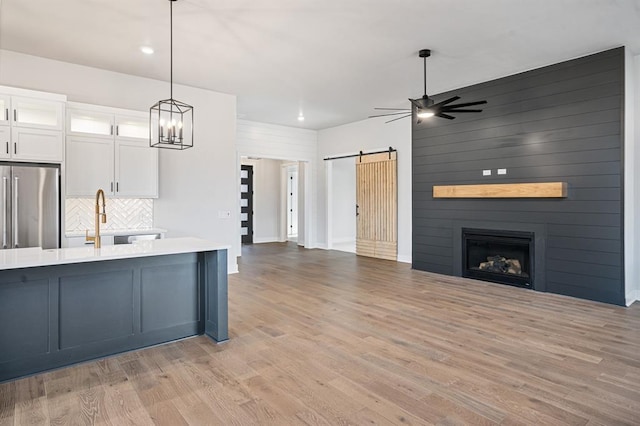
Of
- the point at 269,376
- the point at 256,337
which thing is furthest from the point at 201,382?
the point at 256,337

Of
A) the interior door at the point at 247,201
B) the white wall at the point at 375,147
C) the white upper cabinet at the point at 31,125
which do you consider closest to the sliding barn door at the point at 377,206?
the white wall at the point at 375,147

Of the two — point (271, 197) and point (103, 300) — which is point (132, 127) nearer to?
point (103, 300)

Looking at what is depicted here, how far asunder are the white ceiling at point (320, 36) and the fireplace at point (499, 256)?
7.92 feet

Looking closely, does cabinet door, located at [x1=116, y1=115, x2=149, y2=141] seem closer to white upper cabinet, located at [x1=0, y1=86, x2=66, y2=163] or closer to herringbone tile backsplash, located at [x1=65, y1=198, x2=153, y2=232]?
white upper cabinet, located at [x1=0, y1=86, x2=66, y2=163]

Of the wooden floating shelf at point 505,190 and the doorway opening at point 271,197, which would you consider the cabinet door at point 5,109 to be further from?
the doorway opening at point 271,197

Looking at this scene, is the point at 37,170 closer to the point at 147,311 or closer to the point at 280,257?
the point at 147,311

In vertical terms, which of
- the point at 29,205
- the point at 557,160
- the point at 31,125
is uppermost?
the point at 31,125

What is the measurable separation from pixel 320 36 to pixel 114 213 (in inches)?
146

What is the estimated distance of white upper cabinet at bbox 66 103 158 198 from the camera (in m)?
4.78

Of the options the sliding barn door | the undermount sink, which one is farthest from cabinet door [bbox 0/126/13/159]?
the sliding barn door

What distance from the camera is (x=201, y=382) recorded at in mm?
2729

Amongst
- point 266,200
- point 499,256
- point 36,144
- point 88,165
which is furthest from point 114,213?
point 266,200

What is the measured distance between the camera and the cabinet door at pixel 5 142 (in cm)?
421

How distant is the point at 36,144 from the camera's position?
14.5 feet
